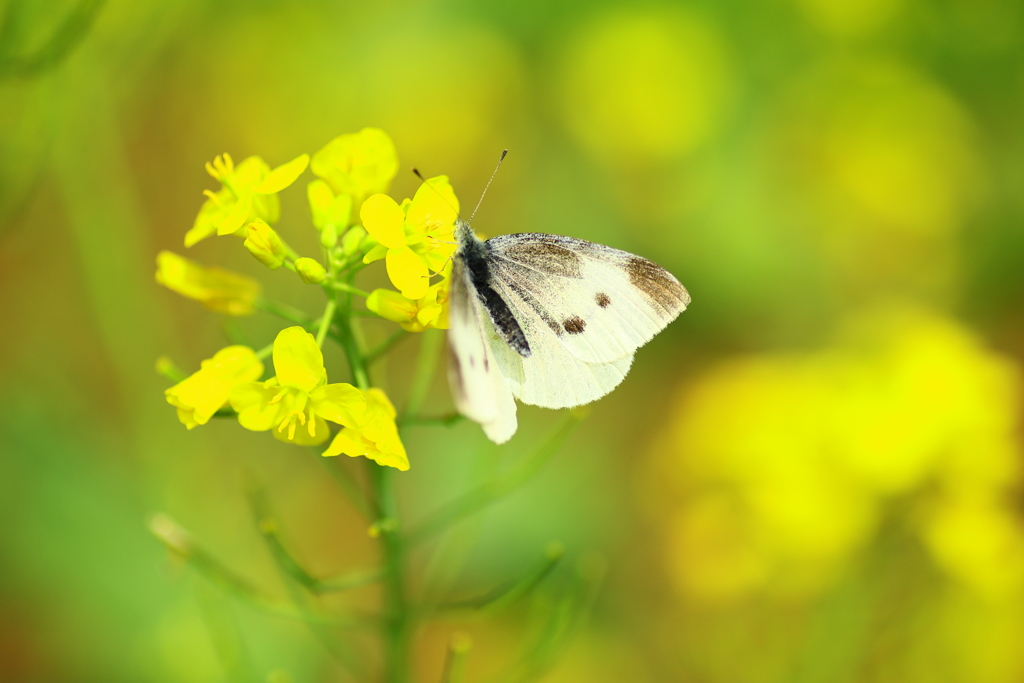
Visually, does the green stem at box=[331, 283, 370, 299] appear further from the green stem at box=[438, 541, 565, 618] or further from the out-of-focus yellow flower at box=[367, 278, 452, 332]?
the green stem at box=[438, 541, 565, 618]

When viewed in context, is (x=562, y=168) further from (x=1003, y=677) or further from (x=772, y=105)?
(x=1003, y=677)

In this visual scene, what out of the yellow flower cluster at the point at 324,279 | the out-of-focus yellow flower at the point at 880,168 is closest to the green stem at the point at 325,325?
the yellow flower cluster at the point at 324,279

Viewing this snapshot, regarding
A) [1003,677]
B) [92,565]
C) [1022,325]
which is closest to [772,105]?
[1022,325]

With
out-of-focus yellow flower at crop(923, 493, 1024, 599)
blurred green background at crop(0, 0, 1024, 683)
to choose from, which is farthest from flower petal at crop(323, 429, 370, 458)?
Answer: out-of-focus yellow flower at crop(923, 493, 1024, 599)

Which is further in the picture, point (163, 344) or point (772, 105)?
point (772, 105)

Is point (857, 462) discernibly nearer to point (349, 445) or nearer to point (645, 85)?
point (349, 445)

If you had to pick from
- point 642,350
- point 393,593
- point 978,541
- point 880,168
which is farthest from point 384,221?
point 880,168

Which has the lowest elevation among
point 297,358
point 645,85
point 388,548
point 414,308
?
point 388,548
